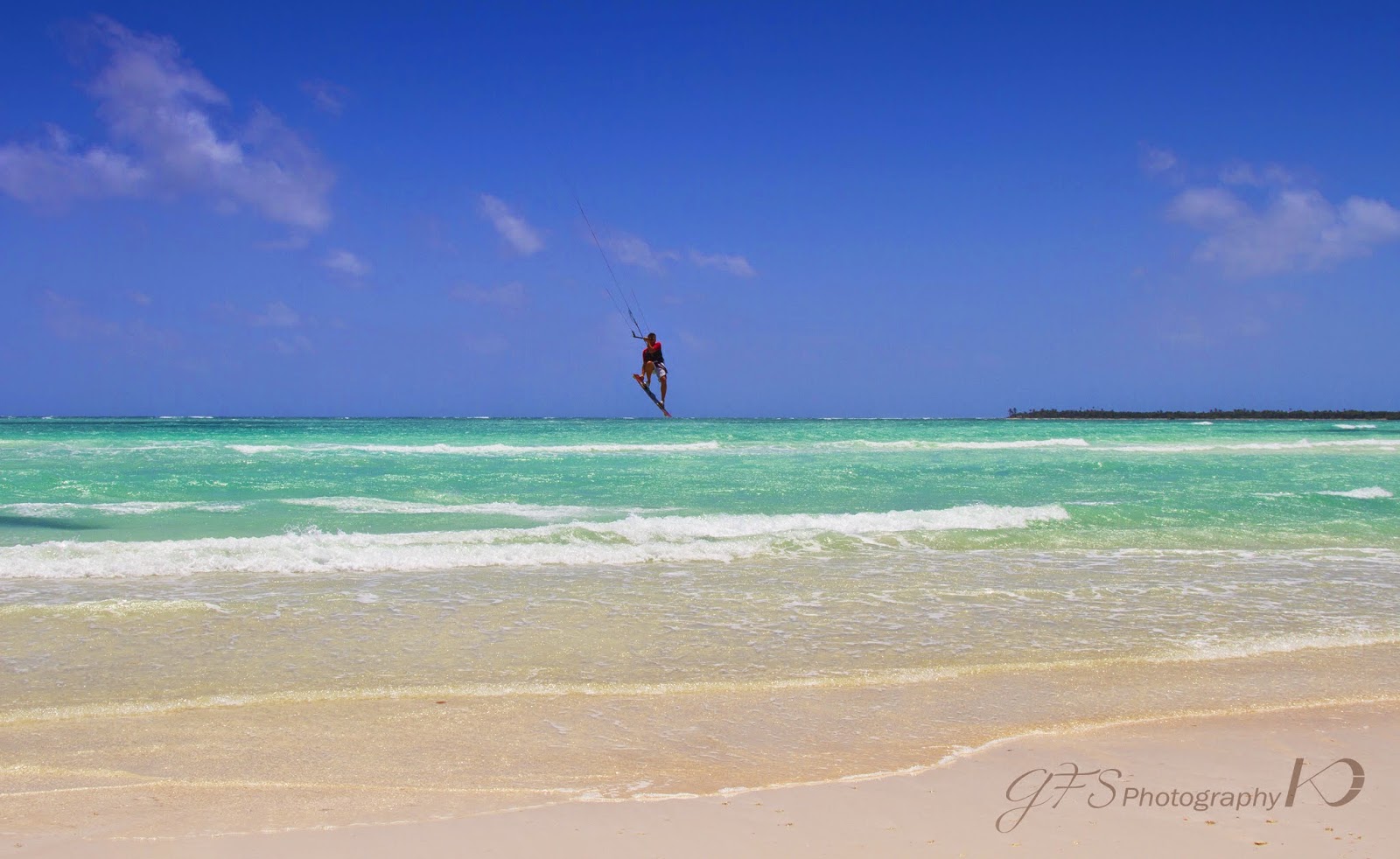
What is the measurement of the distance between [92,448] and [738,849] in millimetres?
33732

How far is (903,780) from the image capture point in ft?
13.1

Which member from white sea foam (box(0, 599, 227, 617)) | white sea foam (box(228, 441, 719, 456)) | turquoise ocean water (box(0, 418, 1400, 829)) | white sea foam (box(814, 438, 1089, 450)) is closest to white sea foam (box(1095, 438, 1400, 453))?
white sea foam (box(814, 438, 1089, 450))

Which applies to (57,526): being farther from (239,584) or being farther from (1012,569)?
(1012,569)

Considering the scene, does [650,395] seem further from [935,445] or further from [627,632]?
[935,445]

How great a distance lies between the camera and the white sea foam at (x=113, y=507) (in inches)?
529

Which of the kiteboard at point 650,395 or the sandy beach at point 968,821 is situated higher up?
the kiteboard at point 650,395

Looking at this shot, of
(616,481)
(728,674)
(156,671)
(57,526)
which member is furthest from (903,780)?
(616,481)

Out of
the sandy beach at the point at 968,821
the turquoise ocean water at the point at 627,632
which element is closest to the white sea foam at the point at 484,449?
the turquoise ocean water at the point at 627,632

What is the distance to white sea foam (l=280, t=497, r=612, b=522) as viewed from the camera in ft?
45.6

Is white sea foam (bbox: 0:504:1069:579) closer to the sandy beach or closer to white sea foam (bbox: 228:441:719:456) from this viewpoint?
the sandy beach

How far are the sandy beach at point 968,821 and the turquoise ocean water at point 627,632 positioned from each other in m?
0.24

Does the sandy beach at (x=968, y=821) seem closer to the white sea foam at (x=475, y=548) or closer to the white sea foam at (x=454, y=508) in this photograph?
the white sea foam at (x=475, y=548)

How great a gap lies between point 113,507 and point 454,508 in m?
5.11

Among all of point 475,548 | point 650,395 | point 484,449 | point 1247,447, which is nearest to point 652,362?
point 650,395
